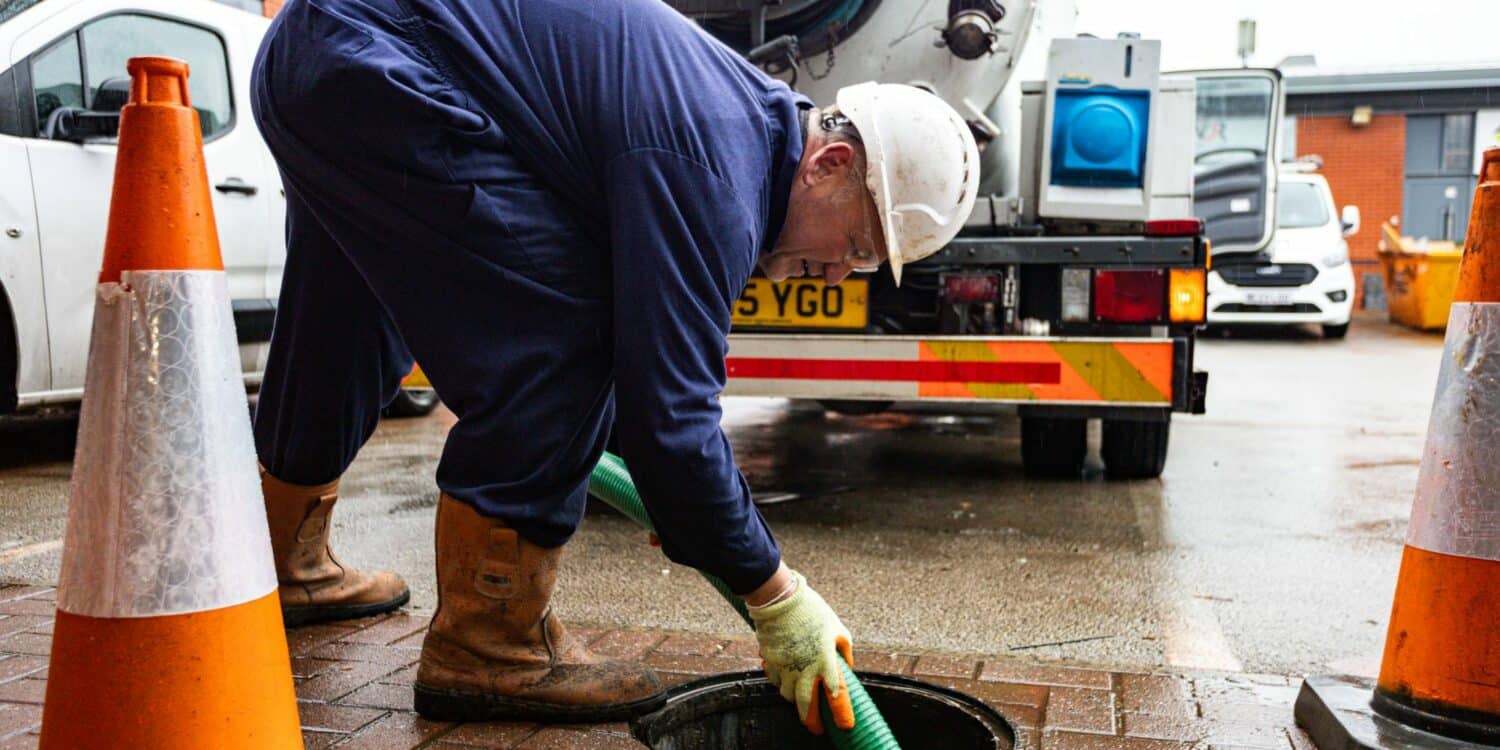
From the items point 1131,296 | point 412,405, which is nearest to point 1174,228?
point 1131,296

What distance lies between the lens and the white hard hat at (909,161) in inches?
83.9

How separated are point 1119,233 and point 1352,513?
4.39ft

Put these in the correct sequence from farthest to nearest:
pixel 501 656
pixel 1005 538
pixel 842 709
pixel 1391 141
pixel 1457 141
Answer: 1. pixel 1391 141
2. pixel 1457 141
3. pixel 1005 538
4. pixel 501 656
5. pixel 842 709

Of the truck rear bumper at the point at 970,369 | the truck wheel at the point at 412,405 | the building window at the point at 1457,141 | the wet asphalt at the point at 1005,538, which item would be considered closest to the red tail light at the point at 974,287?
the truck rear bumper at the point at 970,369

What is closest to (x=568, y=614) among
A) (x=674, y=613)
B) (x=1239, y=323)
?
(x=674, y=613)

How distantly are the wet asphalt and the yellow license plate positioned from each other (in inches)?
26.0

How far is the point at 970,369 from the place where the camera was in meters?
4.43

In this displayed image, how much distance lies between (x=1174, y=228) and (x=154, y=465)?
11.9ft

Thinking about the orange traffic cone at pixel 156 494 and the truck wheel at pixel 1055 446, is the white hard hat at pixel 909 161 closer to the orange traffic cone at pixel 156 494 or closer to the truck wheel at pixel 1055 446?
the orange traffic cone at pixel 156 494

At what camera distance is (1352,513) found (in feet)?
15.7

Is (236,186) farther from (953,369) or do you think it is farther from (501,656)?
(501,656)

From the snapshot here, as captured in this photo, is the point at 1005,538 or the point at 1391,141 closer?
the point at 1005,538

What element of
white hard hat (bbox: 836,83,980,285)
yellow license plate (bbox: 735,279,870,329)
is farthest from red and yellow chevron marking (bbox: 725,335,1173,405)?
white hard hat (bbox: 836,83,980,285)

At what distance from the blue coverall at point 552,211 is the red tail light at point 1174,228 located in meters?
2.52
